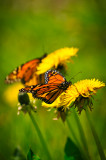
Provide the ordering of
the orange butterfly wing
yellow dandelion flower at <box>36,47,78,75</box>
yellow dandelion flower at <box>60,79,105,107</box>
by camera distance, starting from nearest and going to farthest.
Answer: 1. yellow dandelion flower at <box>60,79,105,107</box>
2. the orange butterfly wing
3. yellow dandelion flower at <box>36,47,78,75</box>

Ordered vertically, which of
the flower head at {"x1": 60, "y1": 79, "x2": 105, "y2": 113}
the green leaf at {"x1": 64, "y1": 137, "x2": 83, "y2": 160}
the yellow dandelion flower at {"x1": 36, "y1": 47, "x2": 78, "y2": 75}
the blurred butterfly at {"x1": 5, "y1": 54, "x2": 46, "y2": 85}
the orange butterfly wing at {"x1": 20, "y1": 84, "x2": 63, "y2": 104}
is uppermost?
the blurred butterfly at {"x1": 5, "y1": 54, "x2": 46, "y2": 85}

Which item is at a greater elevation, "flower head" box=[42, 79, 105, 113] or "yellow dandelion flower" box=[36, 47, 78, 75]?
"yellow dandelion flower" box=[36, 47, 78, 75]

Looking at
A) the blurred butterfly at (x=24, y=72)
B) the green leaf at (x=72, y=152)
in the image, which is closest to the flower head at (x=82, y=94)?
the green leaf at (x=72, y=152)

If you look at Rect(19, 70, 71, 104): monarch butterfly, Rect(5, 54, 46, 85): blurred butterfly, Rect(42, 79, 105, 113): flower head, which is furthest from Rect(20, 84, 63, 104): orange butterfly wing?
Rect(5, 54, 46, 85): blurred butterfly

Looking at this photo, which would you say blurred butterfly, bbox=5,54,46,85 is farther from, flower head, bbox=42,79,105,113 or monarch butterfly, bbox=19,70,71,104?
flower head, bbox=42,79,105,113

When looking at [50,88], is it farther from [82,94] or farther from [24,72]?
[24,72]
